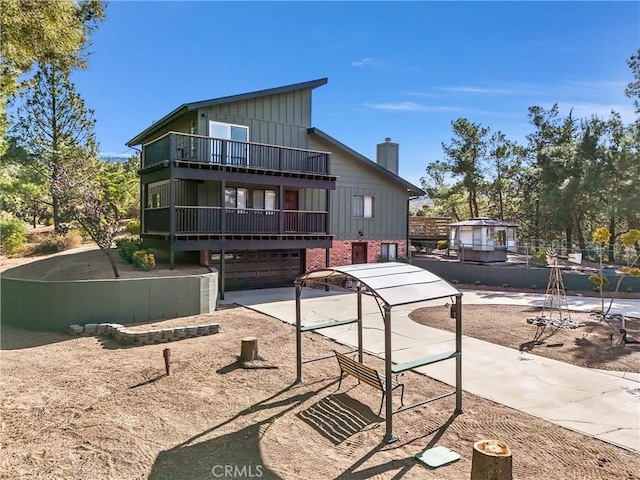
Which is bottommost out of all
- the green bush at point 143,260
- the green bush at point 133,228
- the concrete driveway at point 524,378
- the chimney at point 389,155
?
the concrete driveway at point 524,378

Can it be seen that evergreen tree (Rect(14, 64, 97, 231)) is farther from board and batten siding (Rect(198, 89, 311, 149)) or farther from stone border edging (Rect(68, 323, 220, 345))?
stone border edging (Rect(68, 323, 220, 345))

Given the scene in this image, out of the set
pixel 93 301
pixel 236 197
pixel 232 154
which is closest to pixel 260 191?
pixel 236 197

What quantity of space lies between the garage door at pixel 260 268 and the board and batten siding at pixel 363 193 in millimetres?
2715

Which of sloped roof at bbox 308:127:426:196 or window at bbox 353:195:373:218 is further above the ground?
sloped roof at bbox 308:127:426:196

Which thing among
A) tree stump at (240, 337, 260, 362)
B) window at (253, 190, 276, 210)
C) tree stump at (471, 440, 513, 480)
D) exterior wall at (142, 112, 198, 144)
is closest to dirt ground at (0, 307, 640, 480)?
tree stump at (240, 337, 260, 362)

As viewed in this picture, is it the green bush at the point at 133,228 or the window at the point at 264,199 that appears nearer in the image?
the window at the point at 264,199

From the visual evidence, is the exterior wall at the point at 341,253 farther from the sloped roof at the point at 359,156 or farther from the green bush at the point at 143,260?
the green bush at the point at 143,260

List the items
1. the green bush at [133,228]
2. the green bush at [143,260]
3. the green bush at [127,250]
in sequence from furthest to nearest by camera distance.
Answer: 1. the green bush at [133,228]
2. the green bush at [127,250]
3. the green bush at [143,260]

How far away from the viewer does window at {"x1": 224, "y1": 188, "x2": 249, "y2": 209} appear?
55.4 ft

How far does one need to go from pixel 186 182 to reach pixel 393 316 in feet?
32.2

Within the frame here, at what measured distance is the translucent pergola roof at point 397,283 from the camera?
541 centimetres

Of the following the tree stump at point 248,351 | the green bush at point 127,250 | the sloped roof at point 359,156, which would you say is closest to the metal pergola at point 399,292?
the tree stump at point 248,351

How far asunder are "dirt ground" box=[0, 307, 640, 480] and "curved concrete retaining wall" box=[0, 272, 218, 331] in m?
2.35

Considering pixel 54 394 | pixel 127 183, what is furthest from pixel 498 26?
pixel 127 183
